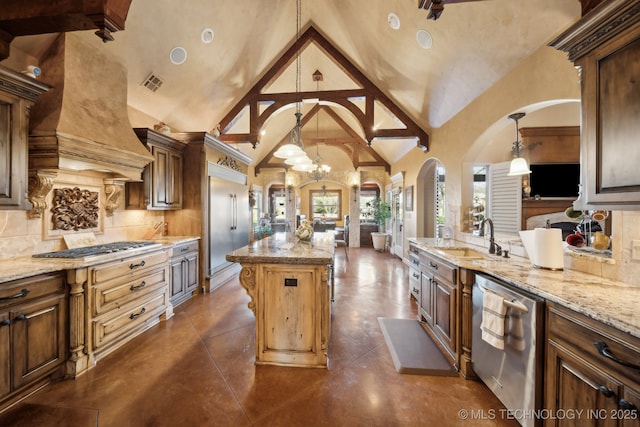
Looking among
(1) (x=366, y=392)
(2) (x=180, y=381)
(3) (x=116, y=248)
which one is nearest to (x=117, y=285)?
(3) (x=116, y=248)

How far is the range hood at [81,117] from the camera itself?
2.17 meters

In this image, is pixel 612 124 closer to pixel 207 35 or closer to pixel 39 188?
pixel 39 188

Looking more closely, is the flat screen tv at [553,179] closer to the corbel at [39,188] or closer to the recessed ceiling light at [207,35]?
the recessed ceiling light at [207,35]

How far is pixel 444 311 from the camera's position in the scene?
94.0 inches

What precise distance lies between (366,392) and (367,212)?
28.2 feet

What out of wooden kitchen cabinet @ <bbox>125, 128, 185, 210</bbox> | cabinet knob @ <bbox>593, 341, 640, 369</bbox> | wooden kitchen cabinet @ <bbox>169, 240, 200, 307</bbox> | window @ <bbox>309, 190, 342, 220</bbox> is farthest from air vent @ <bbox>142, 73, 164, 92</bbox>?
window @ <bbox>309, 190, 342, 220</bbox>

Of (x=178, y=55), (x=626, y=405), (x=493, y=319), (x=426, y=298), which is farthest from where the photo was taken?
(x=178, y=55)

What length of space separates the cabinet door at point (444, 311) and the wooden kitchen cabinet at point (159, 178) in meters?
3.60

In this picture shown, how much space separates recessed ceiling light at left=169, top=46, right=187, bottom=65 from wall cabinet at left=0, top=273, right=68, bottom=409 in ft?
9.93

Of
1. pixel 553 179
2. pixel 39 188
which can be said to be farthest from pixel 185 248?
pixel 553 179

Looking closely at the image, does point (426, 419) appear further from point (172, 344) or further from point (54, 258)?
point (54, 258)

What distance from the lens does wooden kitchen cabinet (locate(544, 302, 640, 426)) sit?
0.99 metres

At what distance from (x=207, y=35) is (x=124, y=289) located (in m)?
3.51

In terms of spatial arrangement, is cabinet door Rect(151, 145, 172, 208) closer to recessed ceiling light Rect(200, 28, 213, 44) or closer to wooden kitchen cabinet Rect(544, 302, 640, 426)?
recessed ceiling light Rect(200, 28, 213, 44)
